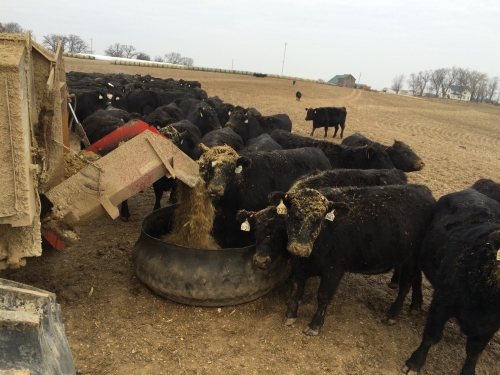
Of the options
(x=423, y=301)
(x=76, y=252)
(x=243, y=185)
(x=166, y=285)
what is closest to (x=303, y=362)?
(x=166, y=285)

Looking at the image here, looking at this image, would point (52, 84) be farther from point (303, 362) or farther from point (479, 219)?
point (479, 219)

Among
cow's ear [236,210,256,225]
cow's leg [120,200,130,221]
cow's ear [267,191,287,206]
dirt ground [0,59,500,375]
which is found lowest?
dirt ground [0,59,500,375]

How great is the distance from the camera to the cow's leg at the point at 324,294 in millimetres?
4289

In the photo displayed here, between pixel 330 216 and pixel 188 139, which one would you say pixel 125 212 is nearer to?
pixel 188 139

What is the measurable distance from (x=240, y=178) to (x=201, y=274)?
2017mm

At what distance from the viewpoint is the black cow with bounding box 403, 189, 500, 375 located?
343 centimetres

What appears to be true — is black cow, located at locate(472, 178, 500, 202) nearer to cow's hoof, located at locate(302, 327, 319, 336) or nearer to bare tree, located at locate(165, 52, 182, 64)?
cow's hoof, located at locate(302, 327, 319, 336)

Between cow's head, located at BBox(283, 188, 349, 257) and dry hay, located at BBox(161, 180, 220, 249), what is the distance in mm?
1349

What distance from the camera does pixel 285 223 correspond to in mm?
4375

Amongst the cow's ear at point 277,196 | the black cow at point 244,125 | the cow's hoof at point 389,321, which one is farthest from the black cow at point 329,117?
the cow's ear at point 277,196

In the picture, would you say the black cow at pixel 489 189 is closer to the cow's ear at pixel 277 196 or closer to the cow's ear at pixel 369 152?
the cow's ear at pixel 369 152

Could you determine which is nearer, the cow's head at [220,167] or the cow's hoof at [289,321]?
the cow's hoof at [289,321]

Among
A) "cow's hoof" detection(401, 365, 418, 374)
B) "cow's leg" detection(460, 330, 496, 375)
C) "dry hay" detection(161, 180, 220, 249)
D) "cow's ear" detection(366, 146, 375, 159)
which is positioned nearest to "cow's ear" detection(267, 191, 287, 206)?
"dry hay" detection(161, 180, 220, 249)

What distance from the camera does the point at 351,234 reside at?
14.5ft
